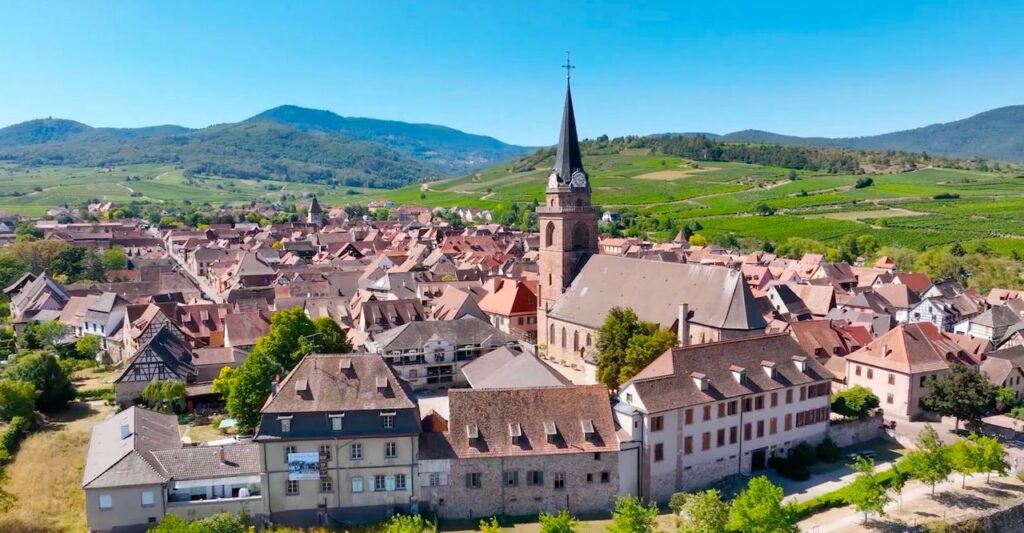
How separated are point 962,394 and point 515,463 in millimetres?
32317

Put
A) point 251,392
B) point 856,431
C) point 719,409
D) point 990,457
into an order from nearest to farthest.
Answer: point 990,457 < point 719,409 < point 251,392 < point 856,431

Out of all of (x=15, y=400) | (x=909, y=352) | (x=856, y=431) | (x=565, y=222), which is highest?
(x=565, y=222)

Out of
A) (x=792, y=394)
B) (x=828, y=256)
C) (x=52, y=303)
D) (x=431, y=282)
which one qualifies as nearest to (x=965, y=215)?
(x=828, y=256)

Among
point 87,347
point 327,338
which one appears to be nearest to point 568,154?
point 327,338

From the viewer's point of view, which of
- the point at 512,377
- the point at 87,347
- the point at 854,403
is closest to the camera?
the point at 512,377

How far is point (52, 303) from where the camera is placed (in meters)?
79.6

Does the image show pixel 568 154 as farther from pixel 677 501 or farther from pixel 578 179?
pixel 677 501

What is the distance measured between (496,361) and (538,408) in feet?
46.5

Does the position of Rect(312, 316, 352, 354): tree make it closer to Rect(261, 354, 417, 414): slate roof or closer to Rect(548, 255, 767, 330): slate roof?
Rect(261, 354, 417, 414): slate roof

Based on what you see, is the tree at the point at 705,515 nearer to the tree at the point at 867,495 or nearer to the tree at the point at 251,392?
the tree at the point at 867,495

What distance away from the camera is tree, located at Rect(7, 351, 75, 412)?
5134 cm

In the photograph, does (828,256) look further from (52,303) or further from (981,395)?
(52,303)

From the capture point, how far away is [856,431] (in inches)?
1876

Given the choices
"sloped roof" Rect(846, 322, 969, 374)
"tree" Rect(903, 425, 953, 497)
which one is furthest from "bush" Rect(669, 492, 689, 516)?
"sloped roof" Rect(846, 322, 969, 374)
